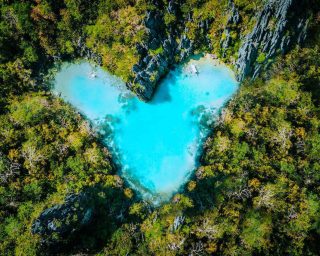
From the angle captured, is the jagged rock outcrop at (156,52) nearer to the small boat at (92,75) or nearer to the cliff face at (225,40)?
the cliff face at (225,40)

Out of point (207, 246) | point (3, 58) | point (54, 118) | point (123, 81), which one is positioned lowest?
point (207, 246)

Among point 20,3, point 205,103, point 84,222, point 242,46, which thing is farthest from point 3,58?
point 242,46

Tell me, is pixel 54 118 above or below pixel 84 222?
above

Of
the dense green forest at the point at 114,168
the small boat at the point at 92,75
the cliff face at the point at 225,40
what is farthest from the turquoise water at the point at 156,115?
the cliff face at the point at 225,40

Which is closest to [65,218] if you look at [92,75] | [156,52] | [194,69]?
[92,75]

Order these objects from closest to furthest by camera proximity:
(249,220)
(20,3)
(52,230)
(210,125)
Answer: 1. (52,230)
2. (249,220)
3. (20,3)
4. (210,125)

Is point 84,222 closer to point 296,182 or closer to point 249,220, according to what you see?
point 249,220

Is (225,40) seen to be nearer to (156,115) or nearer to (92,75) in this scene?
(156,115)
